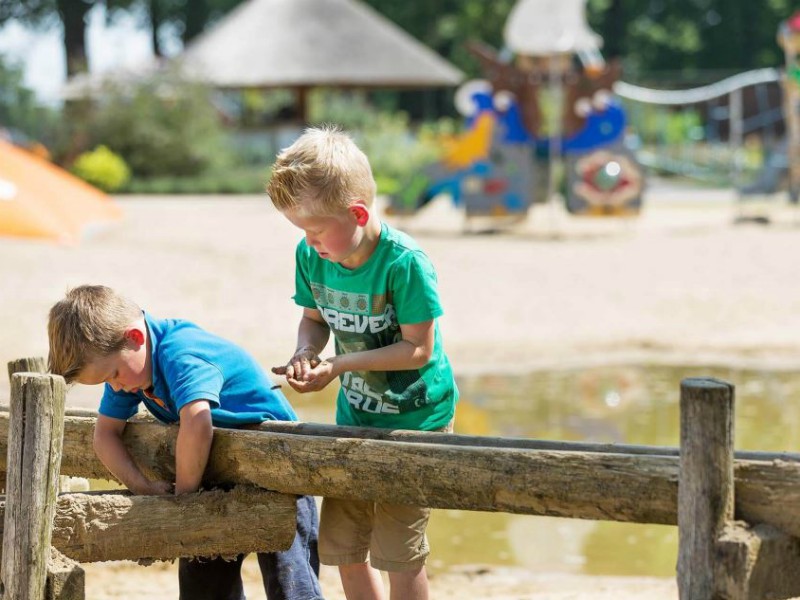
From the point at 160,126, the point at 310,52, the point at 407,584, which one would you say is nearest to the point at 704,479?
the point at 407,584

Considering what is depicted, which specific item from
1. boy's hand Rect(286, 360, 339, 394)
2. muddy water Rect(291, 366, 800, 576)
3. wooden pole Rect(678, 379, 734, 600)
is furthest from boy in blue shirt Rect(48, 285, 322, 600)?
muddy water Rect(291, 366, 800, 576)

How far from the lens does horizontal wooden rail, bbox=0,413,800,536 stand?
9.23 feet

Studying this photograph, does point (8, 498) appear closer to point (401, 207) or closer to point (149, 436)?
point (149, 436)

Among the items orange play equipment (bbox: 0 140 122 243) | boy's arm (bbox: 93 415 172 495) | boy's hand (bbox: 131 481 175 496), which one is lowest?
orange play equipment (bbox: 0 140 122 243)

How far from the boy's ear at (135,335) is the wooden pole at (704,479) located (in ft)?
4.72

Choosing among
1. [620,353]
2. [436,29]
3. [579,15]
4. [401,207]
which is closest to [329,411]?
[620,353]

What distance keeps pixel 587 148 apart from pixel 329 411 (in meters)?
10.2

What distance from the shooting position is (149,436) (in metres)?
3.54

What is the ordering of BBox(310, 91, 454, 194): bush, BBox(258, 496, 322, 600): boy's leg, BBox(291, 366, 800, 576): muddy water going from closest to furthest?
BBox(258, 496, 322, 600): boy's leg
BBox(291, 366, 800, 576): muddy water
BBox(310, 91, 454, 194): bush

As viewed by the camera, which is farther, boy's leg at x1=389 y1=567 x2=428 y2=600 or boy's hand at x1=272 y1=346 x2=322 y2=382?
boy's leg at x1=389 y1=567 x2=428 y2=600

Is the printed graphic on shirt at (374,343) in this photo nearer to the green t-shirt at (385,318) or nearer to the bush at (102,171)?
the green t-shirt at (385,318)

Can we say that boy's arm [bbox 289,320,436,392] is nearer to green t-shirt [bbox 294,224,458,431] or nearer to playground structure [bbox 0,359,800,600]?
green t-shirt [bbox 294,224,458,431]

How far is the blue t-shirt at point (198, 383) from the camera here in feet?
11.0

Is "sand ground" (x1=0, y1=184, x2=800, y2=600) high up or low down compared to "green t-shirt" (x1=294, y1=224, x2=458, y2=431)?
down
